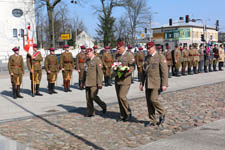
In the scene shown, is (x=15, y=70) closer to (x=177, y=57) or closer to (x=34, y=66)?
(x=34, y=66)

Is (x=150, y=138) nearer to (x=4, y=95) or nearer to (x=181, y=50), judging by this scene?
(x=4, y=95)

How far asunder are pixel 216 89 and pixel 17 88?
7625 mm

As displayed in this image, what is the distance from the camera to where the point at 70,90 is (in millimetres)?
12875

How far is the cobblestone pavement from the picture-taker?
5.60 m

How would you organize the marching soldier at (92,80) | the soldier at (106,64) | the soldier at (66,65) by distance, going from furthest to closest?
the soldier at (106,64), the soldier at (66,65), the marching soldier at (92,80)

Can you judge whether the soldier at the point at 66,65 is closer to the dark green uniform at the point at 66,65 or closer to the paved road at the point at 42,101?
the dark green uniform at the point at 66,65

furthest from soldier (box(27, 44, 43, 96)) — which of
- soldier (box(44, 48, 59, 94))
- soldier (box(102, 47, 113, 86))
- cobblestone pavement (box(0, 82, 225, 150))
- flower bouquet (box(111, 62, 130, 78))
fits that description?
flower bouquet (box(111, 62, 130, 78))

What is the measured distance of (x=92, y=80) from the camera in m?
7.61

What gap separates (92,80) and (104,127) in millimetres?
1405

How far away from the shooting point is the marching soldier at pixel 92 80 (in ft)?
24.9

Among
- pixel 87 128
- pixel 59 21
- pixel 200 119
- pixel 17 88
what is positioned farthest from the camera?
pixel 59 21

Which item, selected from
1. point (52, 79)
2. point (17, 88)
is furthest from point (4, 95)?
point (52, 79)

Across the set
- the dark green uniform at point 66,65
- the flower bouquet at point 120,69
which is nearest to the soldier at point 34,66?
the dark green uniform at point 66,65

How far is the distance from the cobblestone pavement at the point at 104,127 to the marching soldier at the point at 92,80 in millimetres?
402
